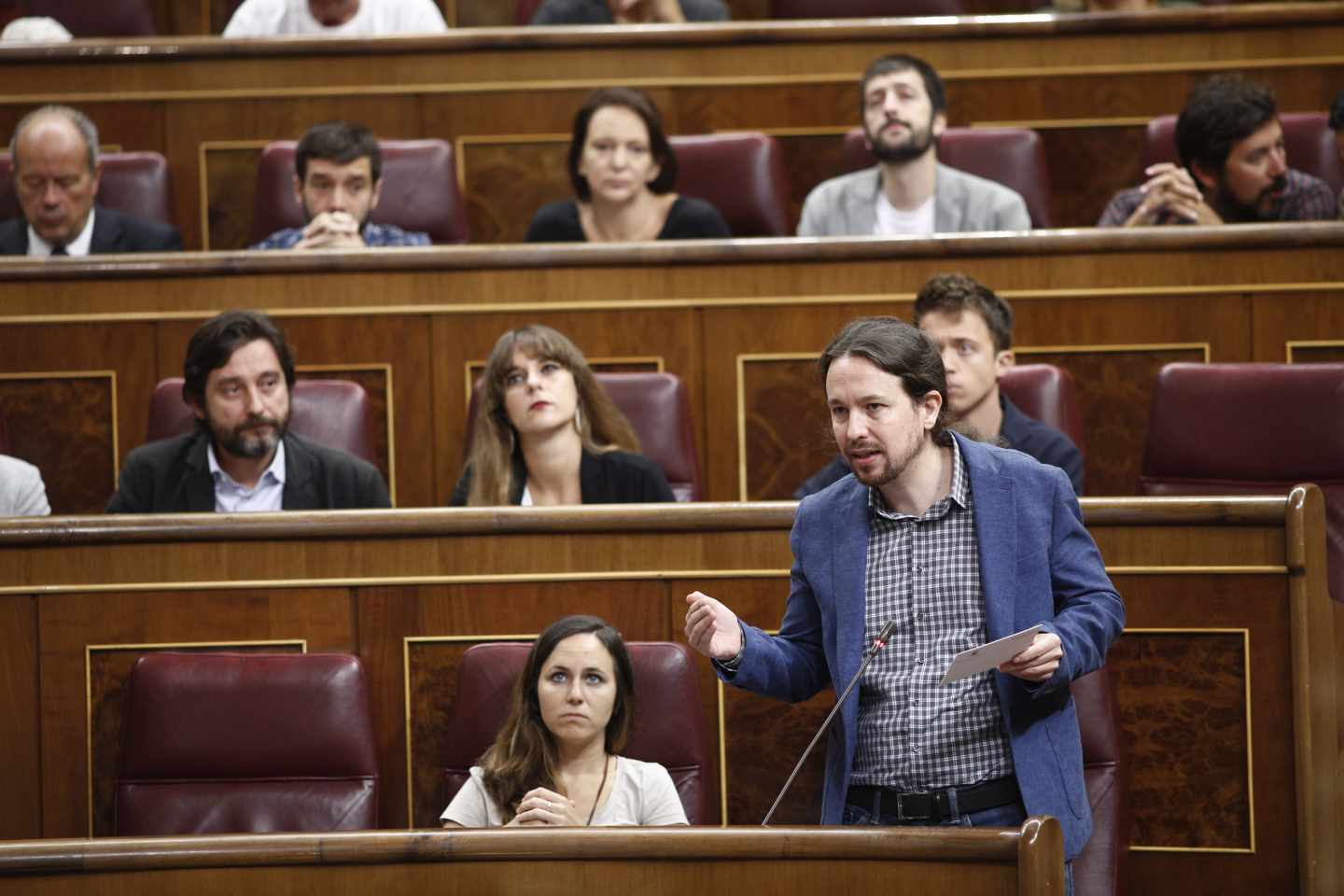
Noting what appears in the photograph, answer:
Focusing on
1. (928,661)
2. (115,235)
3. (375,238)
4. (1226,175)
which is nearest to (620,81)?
(375,238)

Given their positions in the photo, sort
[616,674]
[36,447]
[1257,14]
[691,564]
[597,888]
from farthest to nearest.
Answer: [1257,14] < [36,447] < [691,564] < [616,674] < [597,888]

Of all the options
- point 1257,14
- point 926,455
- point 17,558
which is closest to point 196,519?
point 17,558

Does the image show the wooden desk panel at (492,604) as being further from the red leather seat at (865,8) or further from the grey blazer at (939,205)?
the red leather seat at (865,8)

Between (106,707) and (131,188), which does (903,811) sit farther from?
(131,188)

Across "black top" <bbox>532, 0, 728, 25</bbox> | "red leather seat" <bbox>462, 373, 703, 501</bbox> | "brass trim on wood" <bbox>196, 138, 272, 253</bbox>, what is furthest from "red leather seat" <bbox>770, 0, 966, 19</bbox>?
"red leather seat" <bbox>462, 373, 703, 501</bbox>

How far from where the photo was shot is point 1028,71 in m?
2.16

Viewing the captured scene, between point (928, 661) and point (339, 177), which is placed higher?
point (339, 177)

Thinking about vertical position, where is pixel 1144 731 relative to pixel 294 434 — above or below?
below

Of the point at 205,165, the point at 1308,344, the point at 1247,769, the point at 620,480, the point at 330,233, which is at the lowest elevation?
the point at 1247,769

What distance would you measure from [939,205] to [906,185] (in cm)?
4

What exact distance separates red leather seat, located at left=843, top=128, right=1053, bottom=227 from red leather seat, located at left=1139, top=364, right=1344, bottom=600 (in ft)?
1.89

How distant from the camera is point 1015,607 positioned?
0.98 metres

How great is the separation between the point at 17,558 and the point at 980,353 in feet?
2.59

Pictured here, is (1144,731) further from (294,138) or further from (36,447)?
(294,138)
